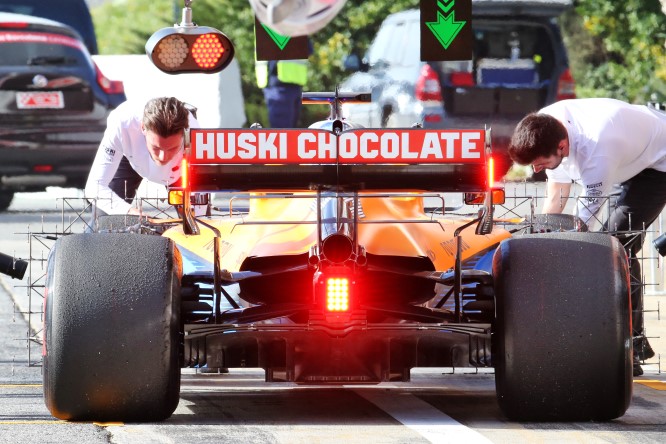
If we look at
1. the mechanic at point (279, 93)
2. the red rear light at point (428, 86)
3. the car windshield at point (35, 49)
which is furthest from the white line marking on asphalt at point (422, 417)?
the mechanic at point (279, 93)

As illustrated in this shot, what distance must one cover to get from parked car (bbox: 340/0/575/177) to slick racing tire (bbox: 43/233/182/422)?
1368 cm

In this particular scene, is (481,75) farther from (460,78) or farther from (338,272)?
(338,272)

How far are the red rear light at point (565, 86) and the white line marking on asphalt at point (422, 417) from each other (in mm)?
13959

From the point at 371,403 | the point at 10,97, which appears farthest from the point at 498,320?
the point at 10,97

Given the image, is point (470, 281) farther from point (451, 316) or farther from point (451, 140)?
point (451, 140)

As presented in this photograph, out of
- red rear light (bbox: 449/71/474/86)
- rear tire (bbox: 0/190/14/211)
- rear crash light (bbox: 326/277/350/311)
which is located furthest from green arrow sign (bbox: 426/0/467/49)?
red rear light (bbox: 449/71/474/86)

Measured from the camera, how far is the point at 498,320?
25.5ft

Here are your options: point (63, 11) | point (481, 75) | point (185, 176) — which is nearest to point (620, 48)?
point (481, 75)

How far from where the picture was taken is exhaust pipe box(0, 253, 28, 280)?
7.95 m

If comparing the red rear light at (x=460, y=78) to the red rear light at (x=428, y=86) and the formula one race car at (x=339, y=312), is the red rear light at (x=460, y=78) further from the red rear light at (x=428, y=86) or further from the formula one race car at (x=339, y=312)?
the formula one race car at (x=339, y=312)

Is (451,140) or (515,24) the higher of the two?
(515,24)

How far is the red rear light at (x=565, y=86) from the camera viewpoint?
22719mm

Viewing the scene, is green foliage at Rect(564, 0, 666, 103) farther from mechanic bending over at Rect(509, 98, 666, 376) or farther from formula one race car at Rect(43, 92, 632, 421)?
formula one race car at Rect(43, 92, 632, 421)

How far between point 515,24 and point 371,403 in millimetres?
15162
